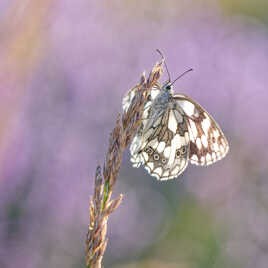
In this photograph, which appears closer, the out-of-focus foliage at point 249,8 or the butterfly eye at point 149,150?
the butterfly eye at point 149,150

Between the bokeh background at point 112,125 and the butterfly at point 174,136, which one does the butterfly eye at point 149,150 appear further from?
the bokeh background at point 112,125

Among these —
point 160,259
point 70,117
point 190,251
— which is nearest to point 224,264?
point 190,251

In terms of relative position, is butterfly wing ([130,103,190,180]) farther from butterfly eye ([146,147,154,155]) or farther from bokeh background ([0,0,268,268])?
bokeh background ([0,0,268,268])

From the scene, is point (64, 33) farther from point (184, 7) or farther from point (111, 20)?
point (184, 7)

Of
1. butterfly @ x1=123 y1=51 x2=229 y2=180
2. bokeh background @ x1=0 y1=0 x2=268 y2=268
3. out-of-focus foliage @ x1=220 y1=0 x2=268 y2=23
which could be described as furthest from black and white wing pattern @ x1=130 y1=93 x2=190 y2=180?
out-of-focus foliage @ x1=220 y1=0 x2=268 y2=23

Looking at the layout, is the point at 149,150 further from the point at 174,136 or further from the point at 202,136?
the point at 202,136

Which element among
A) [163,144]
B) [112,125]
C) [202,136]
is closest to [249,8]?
[112,125]

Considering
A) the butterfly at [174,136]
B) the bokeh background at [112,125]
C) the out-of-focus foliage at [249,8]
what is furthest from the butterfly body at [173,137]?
the out-of-focus foliage at [249,8]
